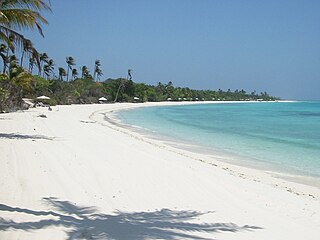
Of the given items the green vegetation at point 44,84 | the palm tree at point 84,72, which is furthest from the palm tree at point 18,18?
the palm tree at point 84,72

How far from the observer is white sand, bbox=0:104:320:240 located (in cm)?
470

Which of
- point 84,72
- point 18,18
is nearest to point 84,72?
point 84,72

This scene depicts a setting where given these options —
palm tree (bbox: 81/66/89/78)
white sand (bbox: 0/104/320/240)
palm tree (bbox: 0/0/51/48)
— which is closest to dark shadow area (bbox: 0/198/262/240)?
white sand (bbox: 0/104/320/240)

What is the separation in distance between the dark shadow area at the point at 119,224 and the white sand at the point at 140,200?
0.04 ft

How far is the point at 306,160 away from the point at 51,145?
9468 mm

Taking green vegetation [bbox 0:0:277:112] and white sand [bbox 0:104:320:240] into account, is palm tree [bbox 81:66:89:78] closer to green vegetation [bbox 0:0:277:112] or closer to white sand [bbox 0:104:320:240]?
green vegetation [bbox 0:0:277:112]

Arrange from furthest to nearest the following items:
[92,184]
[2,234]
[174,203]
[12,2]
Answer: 1. [12,2]
2. [92,184]
3. [174,203]
4. [2,234]

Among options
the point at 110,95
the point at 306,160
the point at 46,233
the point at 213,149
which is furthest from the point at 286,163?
the point at 110,95

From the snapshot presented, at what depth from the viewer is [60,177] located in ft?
24.3

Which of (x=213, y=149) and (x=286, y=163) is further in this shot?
(x=213, y=149)

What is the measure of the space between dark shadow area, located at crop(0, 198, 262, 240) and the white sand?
0.04 ft

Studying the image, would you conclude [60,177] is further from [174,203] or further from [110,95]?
[110,95]

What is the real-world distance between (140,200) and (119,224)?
1392 millimetres

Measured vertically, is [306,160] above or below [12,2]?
below
